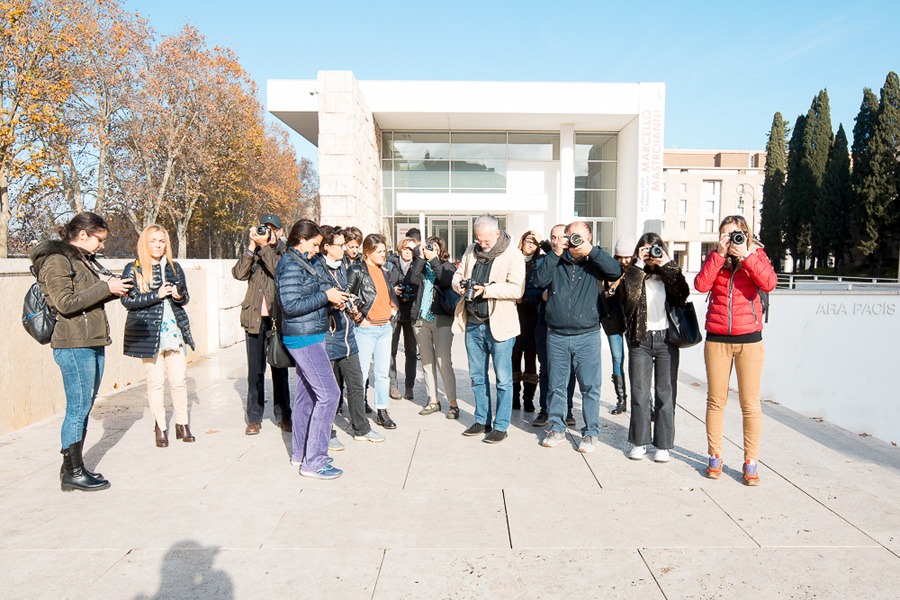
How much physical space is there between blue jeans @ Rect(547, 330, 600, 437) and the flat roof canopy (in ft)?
63.9

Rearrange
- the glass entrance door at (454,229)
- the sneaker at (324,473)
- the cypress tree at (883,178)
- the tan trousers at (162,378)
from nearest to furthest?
the sneaker at (324,473), the tan trousers at (162,378), the glass entrance door at (454,229), the cypress tree at (883,178)

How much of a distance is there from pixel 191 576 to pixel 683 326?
3.77m

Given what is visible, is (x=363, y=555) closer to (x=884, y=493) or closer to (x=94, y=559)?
(x=94, y=559)

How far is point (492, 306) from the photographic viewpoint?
5305mm

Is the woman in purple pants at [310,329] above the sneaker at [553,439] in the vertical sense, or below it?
above

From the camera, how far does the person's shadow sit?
115 inches

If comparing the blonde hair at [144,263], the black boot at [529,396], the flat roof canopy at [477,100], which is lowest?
the black boot at [529,396]

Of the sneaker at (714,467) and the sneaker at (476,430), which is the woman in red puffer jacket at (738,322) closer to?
the sneaker at (714,467)

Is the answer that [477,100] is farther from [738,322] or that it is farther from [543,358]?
[738,322]

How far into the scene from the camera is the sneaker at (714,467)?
14.6ft

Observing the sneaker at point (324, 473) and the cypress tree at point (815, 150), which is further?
the cypress tree at point (815, 150)

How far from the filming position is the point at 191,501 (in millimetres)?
4031

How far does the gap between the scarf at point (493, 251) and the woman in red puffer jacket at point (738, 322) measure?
5.61ft

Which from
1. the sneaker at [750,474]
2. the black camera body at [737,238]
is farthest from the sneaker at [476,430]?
the black camera body at [737,238]
